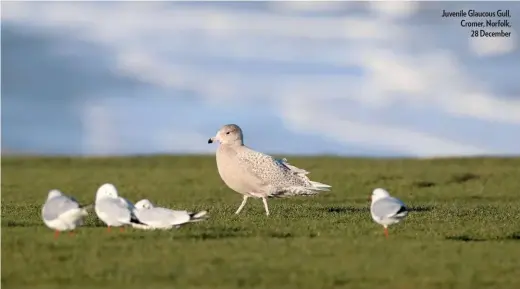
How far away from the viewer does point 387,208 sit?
1639cm

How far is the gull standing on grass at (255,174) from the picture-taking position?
2145 cm

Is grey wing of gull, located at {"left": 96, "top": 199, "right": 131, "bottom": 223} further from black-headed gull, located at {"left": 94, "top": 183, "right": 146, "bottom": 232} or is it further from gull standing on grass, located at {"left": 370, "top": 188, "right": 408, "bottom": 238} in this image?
gull standing on grass, located at {"left": 370, "top": 188, "right": 408, "bottom": 238}

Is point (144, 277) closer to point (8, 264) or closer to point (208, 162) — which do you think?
point (8, 264)

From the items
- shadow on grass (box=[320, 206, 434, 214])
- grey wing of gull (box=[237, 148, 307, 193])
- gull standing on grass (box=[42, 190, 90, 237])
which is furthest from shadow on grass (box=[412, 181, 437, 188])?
gull standing on grass (box=[42, 190, 90, 237])

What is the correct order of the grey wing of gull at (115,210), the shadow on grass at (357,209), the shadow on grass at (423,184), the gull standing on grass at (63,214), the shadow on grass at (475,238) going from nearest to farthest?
1. the gull standing on grass at (63,214)
2. the grey wing of gull at (115,210)
3. the shadow on grass at (475,238)
4. the shadow on grass at (357,209)
5. the shadow on grass at (423,184)

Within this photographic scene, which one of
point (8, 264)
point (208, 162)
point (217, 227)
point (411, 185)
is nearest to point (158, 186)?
point (411, 185)

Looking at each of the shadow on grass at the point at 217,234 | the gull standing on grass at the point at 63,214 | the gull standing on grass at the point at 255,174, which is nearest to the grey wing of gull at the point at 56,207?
the gull standing on grass at the point at 63,214

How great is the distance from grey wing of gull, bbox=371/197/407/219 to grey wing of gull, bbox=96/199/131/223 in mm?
4059

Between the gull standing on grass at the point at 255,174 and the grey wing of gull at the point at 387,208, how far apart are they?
5.07 metres

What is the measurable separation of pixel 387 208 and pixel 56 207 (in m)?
5.37

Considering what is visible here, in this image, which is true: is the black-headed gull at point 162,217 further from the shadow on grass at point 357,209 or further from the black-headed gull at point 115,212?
the shadow on grass at point 357,209

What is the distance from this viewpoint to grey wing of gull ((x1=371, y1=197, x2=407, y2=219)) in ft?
53.6

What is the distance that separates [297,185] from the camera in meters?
21.7

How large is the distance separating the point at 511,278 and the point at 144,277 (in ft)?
16.2
